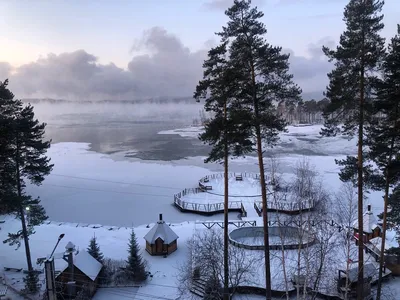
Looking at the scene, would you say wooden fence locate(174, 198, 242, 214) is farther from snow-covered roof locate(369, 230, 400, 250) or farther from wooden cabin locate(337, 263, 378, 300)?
wooden cabin locate(337, 263, 378, 300)

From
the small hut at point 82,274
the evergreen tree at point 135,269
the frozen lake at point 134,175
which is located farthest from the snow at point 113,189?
the small hut at point 82,274

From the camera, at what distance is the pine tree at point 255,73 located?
378 inches

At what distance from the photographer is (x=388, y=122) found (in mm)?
10094

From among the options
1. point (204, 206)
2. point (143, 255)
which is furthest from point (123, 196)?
point (143, 255)

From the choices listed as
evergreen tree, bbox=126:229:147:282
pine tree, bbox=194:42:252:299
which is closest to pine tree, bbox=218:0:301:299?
pine tree, bbox=194:42:252:299

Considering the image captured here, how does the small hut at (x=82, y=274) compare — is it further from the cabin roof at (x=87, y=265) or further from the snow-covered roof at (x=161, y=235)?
the snow-covered roof at (x=161, y=235)

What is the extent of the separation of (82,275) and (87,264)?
0.63 metres

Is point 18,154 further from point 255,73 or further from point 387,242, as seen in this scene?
point 387,242

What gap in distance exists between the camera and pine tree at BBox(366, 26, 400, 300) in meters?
9.43

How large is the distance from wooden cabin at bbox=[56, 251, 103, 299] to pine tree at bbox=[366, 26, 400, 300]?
40.0 feet

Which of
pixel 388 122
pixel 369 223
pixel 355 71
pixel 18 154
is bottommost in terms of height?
pixel 369 223

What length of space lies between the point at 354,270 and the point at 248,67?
935 cm

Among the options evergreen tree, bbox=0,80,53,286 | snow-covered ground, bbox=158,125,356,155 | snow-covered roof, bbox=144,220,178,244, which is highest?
evergreen tree, bbox=0,80,53,286

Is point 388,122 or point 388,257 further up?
point 388,122
